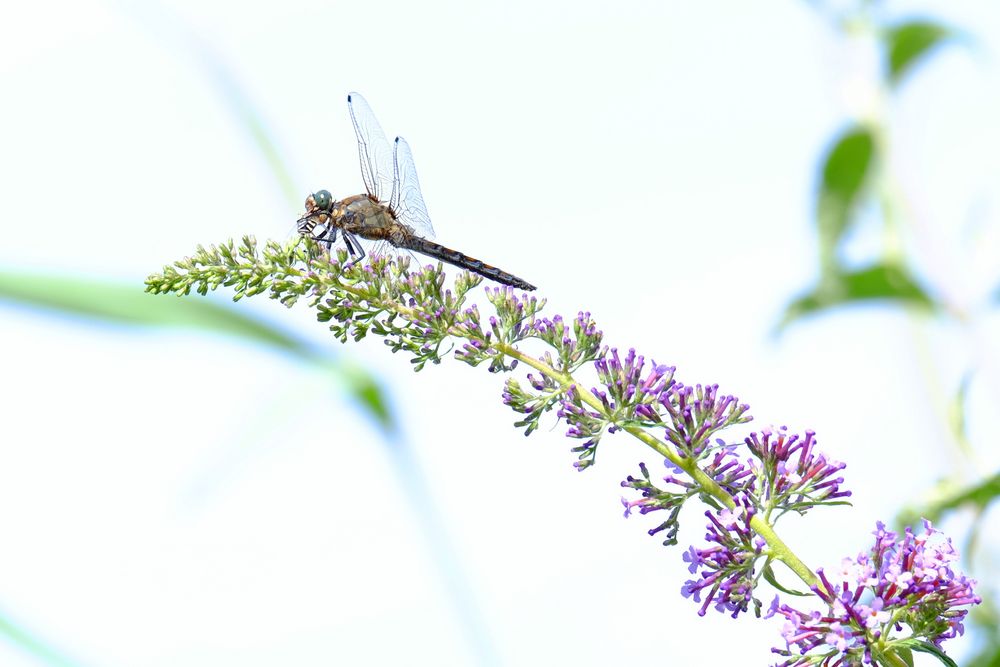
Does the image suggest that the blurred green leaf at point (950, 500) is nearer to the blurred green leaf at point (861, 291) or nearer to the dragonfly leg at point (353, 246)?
the blurred green leaf at point (861, 291)

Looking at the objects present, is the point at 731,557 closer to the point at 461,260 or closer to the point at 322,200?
the point at 461,260

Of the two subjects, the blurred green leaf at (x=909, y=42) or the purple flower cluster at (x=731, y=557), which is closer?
the purple flower cluster at (x=731, y=557)

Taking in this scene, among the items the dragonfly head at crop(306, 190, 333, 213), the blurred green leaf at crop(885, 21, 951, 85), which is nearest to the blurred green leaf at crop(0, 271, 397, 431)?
the dragonfly head at crop(306, 190, 333, 213)

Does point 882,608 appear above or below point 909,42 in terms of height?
below

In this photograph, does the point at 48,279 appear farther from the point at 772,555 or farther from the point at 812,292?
the point at 812,292

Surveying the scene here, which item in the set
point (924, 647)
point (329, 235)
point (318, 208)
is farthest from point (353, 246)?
point (924, 647)

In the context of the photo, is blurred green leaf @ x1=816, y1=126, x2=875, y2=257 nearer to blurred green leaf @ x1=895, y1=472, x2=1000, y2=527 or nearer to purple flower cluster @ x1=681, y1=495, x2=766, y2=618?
blurred green leaf @ x1=895, y1=472, x2=1000, y2=527

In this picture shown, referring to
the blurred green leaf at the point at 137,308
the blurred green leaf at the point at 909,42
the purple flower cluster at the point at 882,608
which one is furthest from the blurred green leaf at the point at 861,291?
the purple flower cluster at the point at 882,608
